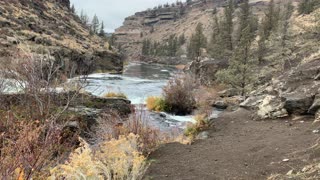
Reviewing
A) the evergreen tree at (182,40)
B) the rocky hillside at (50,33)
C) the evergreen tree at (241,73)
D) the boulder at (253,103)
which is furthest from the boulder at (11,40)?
the evergreen tree at (182,40)

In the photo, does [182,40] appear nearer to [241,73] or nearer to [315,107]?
[241,73]

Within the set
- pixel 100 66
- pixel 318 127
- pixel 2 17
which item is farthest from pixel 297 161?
pixel 100 66

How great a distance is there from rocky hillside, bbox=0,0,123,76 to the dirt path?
1306 inches

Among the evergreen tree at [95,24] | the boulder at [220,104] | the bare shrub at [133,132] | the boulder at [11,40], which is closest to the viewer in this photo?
the bare shrub at [133,132]

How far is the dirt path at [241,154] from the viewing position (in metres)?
8.98

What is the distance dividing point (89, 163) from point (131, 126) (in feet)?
21.4

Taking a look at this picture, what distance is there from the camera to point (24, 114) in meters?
14.8

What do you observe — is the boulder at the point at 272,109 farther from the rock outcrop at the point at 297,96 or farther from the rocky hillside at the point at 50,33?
the rocky hillside at the point at 50,33

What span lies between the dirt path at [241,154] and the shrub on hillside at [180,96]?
10974mm

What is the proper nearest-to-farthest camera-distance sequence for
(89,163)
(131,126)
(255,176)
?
(89,163), (255,176), (131,126)

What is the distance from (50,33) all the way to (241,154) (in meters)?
57.5

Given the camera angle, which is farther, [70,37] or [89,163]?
[70,37]

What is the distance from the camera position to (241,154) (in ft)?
35.6

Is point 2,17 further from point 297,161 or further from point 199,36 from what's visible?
point 297,161
